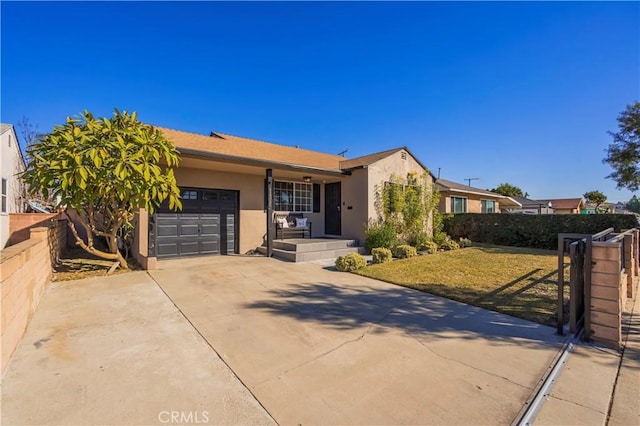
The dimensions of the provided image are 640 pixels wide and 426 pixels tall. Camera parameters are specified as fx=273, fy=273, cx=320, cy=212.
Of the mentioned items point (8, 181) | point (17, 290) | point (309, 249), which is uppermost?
point (8, 181)

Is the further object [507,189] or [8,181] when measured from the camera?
[507,189]

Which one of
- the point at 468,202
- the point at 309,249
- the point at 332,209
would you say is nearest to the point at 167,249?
the point at 309,249

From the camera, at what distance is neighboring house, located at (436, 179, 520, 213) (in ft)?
59.9

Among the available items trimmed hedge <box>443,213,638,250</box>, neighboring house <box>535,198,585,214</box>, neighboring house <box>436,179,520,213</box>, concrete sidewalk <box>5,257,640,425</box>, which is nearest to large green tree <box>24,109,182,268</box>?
concrete sidewalk <box>5,257,640,425</box>

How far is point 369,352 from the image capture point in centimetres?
317

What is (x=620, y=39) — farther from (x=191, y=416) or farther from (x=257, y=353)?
(x=191, y=416)

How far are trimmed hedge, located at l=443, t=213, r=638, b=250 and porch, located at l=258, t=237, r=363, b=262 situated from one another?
7681 millimetres

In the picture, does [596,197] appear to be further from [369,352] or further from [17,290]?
[17,290]

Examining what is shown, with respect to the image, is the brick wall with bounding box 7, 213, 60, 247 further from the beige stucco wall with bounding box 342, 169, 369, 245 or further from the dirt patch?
the beige stucco wall with bounding box 342, 169, 369, 245

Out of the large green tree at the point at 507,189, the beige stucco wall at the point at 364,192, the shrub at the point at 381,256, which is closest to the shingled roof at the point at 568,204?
the large green tree at the point at 507,189

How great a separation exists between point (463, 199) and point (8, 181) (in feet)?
80.3

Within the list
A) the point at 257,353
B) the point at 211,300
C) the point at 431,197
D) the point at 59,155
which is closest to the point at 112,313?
the point at 211,300

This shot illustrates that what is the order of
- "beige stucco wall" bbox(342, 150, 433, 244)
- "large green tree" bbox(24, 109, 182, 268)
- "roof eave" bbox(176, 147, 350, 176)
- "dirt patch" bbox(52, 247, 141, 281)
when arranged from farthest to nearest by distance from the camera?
1. "beige stucco wall" bbox(342, 150, 433, 244)
2. "roof eave" bbox(176, 147, 350, 176)
3. "dirt patch" bbox(52, 247, 141, 281)
4. "large green tree" bbox(24, 109, 182, 268)

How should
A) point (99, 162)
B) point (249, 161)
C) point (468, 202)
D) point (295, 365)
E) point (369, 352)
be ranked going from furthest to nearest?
point (468, 202) → point (249, 161) → point (99, 162) → point (369, 352) → point (295, 365)
